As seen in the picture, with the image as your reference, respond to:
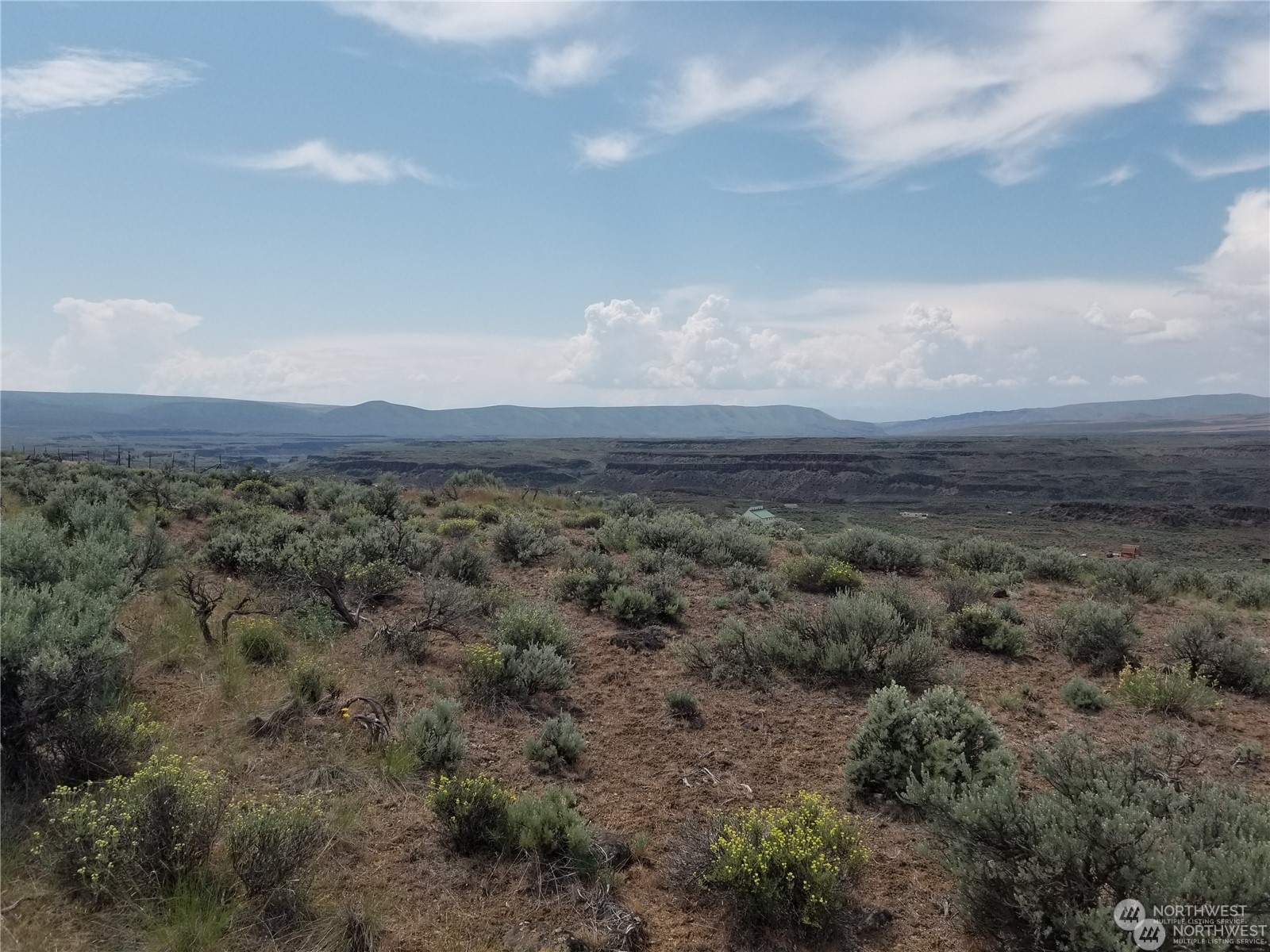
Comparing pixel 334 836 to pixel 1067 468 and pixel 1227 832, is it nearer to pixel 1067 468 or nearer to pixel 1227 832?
pixel 1227 832

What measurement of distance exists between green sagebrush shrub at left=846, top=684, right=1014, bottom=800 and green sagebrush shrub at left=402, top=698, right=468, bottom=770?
2.97 meters

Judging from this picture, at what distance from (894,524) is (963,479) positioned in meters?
40.9

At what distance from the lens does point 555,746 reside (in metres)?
5.37

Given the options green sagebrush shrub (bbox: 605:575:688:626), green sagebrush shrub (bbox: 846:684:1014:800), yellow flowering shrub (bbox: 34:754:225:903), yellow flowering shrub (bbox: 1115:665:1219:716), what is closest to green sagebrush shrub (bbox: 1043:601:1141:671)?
yellow flowering shrub (bbox: 1115:665:1219:716)

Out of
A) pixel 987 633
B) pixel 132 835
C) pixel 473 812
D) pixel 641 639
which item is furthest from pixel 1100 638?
pixel 132 835

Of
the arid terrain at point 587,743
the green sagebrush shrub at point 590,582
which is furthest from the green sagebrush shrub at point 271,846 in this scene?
the green sagebrush shrub at point 590,582

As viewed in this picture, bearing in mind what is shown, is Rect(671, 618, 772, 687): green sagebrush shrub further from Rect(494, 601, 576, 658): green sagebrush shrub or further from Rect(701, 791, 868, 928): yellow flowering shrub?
Rect(701, 791, 868, 928): yellow flowering shrub

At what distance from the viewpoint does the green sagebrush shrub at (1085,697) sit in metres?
6.52

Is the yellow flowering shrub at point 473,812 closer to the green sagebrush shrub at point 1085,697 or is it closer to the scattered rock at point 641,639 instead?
the scattered rock at point 641,639

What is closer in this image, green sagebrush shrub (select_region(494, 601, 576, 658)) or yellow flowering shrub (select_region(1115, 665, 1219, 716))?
yellow flowering shrub (select_region(1115, 665, 1219, 716))

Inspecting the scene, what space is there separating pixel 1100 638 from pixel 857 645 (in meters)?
3.23

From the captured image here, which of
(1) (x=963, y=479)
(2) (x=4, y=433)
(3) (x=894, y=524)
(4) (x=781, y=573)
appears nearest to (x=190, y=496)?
(4) (x=781, y=573)

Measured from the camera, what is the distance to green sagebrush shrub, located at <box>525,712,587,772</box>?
5238mm

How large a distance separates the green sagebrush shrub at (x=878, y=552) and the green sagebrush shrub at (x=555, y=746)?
820 cm
